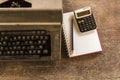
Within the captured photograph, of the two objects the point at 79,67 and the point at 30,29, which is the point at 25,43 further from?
the point at 79,67

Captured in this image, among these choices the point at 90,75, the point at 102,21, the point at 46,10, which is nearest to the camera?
the point at 46,10

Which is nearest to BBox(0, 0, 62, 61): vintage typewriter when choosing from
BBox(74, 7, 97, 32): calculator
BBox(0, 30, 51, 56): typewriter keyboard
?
BBox(0, 30, 51, 56): typewriter keyboard

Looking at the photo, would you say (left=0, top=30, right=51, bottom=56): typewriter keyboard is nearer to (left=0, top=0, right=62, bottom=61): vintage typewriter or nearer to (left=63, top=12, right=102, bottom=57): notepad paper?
(left=0, top=0, right=62, bottom=61): vintage typewriter

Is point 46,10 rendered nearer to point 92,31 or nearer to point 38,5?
point 38,5

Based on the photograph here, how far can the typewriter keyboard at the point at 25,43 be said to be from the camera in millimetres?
1294

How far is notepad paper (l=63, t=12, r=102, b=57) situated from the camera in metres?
1.38

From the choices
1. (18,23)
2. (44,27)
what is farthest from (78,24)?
(18,23)

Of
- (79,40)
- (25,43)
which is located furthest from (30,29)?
(79,40)

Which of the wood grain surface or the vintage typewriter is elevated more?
the vintage typewriter

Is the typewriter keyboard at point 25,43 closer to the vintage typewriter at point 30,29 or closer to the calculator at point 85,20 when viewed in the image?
the vintage typewriter at point 30,29

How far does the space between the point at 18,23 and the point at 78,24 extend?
0.30 meters

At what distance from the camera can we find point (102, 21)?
146cm

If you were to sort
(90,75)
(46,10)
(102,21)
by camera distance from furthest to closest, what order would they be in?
(102,21) → (90,75) → (46,10)

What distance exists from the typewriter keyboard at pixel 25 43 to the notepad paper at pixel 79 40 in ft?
0.42
